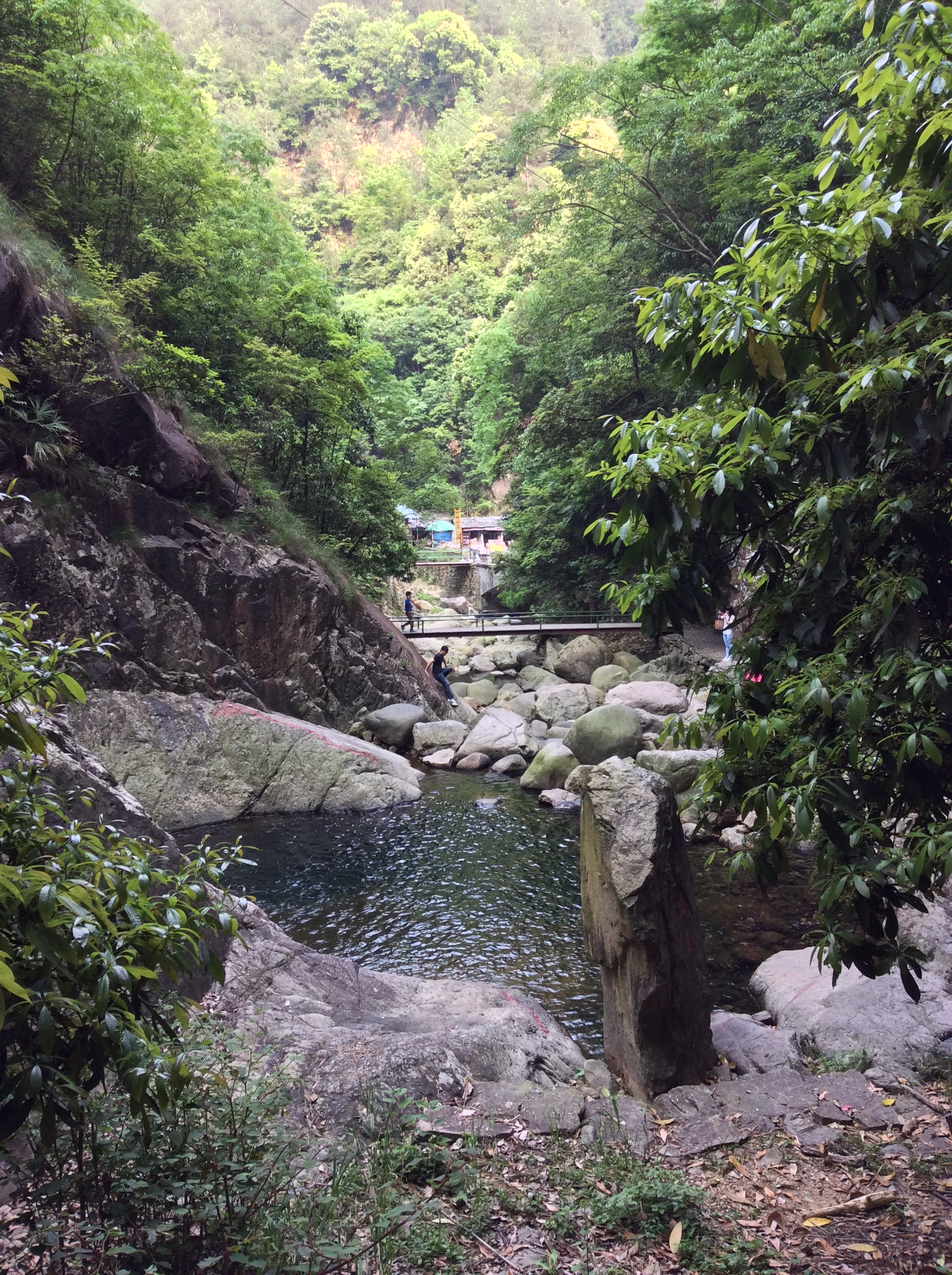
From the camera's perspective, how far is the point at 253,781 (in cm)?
1092

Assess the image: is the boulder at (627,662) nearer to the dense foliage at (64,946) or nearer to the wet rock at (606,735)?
the wet rock at (606,735)

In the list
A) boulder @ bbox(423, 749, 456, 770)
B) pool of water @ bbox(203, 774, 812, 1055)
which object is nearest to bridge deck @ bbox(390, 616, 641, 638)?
boulder @ bbox(423, 749, 456, 770)

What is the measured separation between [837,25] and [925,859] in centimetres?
1602

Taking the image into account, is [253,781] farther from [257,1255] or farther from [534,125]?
[534,125]

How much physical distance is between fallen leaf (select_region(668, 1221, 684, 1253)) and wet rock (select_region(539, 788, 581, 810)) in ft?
27.9

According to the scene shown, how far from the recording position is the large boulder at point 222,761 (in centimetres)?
1014

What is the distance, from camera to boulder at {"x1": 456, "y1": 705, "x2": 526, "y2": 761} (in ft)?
45.4

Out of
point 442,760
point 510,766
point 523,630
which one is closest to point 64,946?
point 510,766

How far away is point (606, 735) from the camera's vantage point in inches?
498

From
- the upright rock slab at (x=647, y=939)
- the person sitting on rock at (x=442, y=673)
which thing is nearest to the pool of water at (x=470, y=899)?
the upright rock slab at (x=647, y=939)

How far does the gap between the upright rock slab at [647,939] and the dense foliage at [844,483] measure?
96.3 inches

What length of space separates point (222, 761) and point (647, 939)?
7613mm

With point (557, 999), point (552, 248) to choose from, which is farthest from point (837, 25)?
point (557, 999)

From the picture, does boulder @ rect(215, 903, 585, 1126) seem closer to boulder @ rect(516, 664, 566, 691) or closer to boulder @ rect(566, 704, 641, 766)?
boulder @ rect(566, 704, 641, 766)
